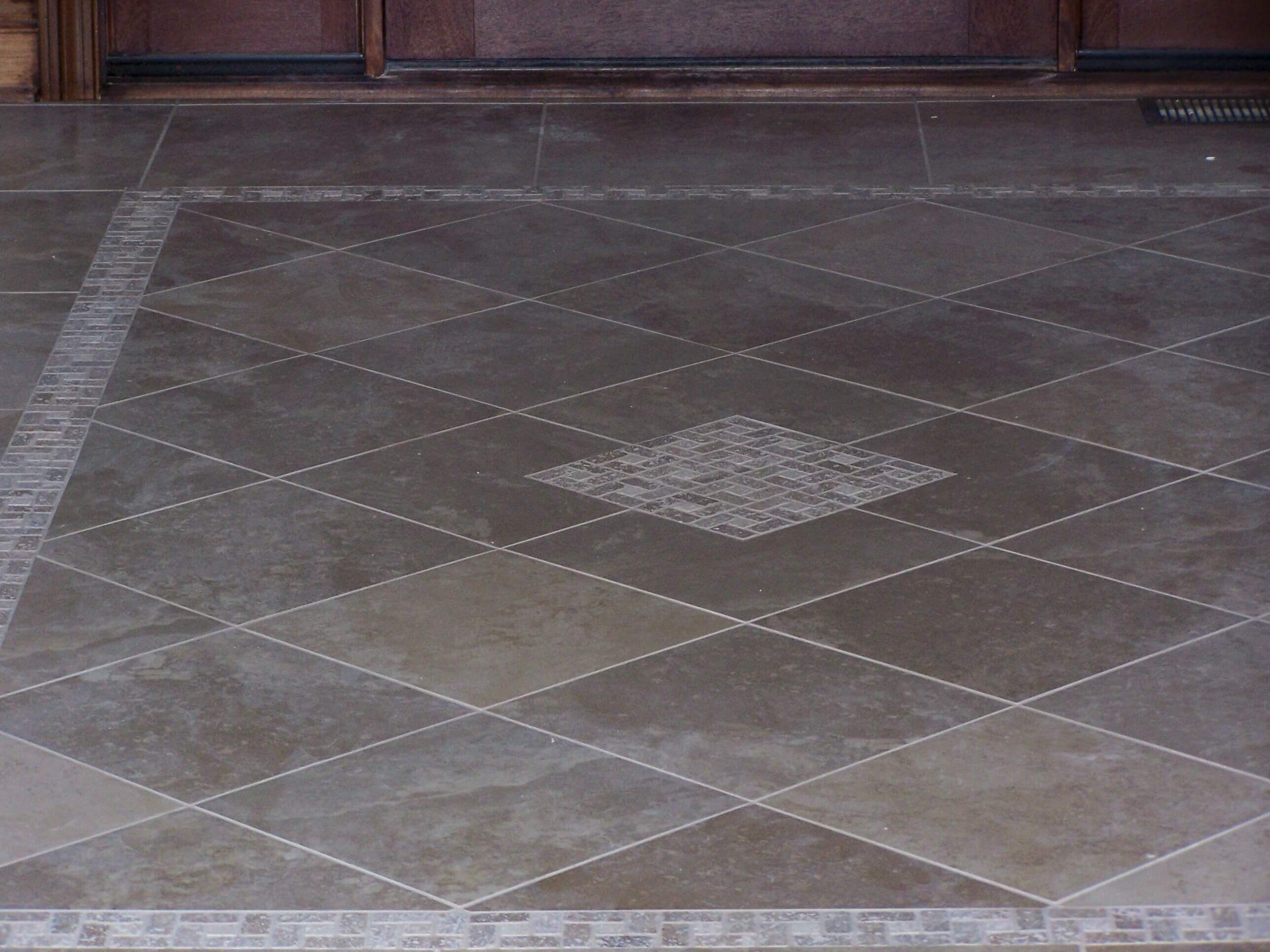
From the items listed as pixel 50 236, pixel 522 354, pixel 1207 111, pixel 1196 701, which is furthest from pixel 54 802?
pixel 1207 111

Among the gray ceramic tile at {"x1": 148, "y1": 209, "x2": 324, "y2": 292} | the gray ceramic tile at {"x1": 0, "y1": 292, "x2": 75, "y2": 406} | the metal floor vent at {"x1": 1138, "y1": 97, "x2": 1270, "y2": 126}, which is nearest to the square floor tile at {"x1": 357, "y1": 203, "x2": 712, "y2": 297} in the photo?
the gray ceramic tile at {"x1": 148, "y1": 209, "x2": 324, "y2": 292}

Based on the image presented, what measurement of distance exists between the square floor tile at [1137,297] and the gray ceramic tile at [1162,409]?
219 millimetres

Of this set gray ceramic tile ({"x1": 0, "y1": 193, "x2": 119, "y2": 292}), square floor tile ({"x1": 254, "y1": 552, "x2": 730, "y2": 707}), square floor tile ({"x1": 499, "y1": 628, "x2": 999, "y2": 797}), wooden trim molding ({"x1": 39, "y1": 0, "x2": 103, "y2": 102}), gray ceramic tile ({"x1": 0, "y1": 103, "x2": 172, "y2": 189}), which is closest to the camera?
square floor tile ({"x1": 499, "y1": 628, "x2": 999, "y2": 797})

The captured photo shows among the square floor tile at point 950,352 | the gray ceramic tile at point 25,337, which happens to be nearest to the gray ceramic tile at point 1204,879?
the square floor tile at point 950,352

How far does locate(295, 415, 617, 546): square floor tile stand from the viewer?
152 inches

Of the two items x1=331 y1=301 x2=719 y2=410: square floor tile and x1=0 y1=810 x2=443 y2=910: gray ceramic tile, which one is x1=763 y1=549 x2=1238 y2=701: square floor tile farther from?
x1=331 y1=301 x2=719 y2=410: square floor tile

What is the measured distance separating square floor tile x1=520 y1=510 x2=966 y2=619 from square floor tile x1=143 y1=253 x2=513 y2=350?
130 cm

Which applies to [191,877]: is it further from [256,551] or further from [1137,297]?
[1137,297]

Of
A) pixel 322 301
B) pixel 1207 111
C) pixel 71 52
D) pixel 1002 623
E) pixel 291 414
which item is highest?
pixel 71 52

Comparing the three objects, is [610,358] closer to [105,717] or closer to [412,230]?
[412,230]

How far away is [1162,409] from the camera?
4.41 m

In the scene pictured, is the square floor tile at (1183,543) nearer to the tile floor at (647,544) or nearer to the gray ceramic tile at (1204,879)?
the tile floor at (647,544)

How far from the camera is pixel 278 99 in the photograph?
7035mm

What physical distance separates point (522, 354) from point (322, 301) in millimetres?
651
